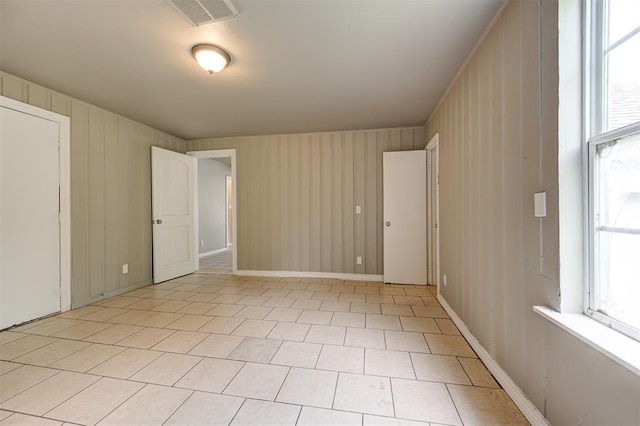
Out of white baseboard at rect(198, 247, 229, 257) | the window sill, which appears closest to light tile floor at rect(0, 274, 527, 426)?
the window sill

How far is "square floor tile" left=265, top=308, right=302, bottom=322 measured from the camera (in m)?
2.53

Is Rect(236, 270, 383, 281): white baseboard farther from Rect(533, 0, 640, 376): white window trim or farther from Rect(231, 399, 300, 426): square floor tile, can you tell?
Rect(533, 0, 640, 376): white window trim

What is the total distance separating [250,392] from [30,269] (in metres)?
2.69

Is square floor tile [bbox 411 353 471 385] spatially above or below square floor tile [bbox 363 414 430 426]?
below

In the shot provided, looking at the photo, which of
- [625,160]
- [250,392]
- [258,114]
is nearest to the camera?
[625,160]

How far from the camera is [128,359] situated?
1.83m

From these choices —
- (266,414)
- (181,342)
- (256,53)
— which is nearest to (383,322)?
(266,414)

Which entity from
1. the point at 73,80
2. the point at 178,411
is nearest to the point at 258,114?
the point at 73,80

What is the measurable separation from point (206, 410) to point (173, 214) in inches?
135

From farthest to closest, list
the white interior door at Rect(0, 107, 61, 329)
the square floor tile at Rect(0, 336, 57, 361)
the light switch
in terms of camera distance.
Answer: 1. the white interior door at Rect(0, 107, 61, 329)
2. the square floor tile at Rect(0, 336, 57, 361)
3. the light switch

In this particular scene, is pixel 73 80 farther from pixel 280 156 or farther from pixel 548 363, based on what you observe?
pixel 548 363

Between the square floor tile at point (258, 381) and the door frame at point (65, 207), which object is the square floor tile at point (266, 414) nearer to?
the square floor tile at point (258, 381)

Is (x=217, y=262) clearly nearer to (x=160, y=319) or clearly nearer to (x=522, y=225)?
(x=160, y=319)

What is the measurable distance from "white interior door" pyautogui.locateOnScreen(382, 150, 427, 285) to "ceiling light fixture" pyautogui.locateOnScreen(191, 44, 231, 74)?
2.52m
